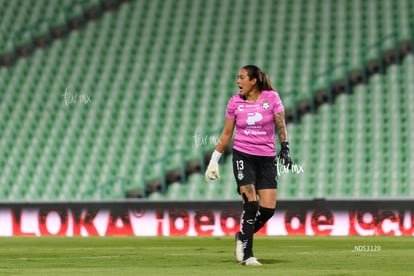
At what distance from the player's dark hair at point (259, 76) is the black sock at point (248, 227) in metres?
1.06

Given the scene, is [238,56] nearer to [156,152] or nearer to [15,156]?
[156,152]

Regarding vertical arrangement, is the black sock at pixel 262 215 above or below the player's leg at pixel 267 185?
below

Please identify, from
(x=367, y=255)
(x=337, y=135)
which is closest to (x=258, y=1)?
(x=337, y=135)

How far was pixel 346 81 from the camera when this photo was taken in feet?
69.9

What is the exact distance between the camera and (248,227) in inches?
399

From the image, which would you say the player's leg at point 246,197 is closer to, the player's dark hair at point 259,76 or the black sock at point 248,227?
the black sock at point 248,227

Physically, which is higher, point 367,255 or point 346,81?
point 346,81

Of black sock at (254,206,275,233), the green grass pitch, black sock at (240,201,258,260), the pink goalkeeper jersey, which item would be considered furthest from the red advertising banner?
the pink goalkeeper jersey

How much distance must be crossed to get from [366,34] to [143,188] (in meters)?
6.03

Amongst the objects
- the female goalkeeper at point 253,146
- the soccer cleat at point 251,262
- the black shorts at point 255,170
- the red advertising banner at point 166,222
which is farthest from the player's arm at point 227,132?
the red advertising banner at point 166,222

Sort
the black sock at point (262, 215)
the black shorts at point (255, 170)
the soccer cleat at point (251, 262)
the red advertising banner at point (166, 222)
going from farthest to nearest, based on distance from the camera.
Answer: the red advertising banner at point (166, 222) → the black sock at point (262, 215) → the black shorts at point (255, 170) → the soccer cleat at point (251, 262)

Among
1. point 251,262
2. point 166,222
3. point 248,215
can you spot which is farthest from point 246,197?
point 166,222

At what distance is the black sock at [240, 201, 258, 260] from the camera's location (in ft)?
33.1

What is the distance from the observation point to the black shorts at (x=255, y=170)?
10.1 metres
